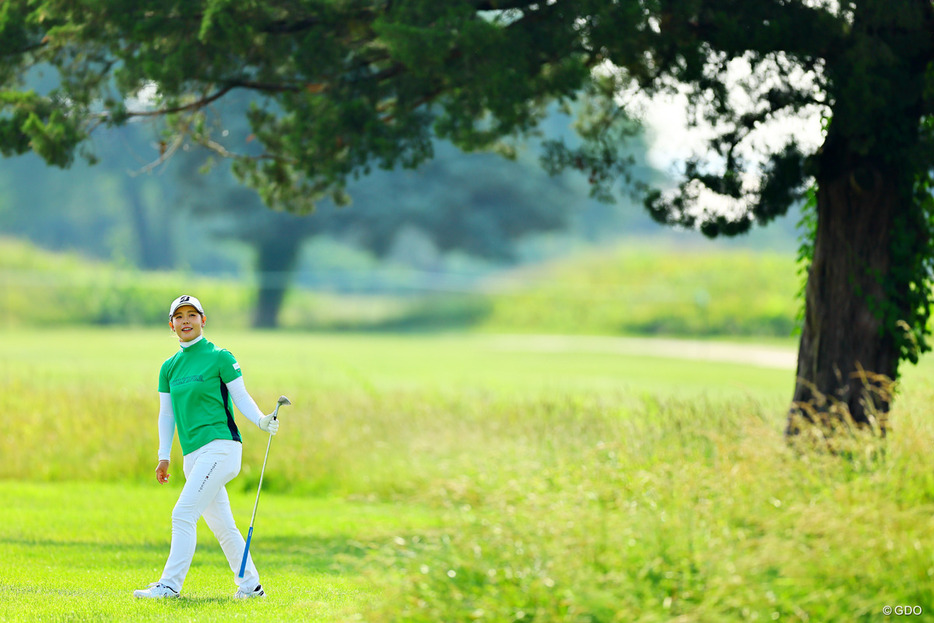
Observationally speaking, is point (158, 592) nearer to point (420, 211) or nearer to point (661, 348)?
point (661, 348)

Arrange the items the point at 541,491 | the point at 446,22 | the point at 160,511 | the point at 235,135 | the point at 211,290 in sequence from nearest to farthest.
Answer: the point at 541,491 < the point at 446,22 < the point at 160,511 < the point at 235,135 < the point at 211,290

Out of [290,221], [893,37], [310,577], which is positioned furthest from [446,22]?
[290,221]

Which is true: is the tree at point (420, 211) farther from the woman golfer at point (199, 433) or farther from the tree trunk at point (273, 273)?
the woman golfer at point (199, 433)

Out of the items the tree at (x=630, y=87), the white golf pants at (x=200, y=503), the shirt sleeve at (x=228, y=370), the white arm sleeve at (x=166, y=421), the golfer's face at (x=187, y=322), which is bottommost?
the white golf pants at (x=200, y=503)

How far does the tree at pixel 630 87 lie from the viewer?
30.5 ft

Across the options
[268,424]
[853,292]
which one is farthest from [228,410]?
[853,292]

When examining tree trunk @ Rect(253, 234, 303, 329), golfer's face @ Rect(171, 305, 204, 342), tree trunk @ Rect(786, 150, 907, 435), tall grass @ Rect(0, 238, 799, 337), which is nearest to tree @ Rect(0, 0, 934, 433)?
tree trunk @ Rect(786, 150, 907, 435)

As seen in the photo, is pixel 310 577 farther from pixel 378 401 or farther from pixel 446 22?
pixel 378 401

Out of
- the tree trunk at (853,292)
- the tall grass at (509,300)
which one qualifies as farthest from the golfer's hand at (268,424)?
the tall grass at (509,300)

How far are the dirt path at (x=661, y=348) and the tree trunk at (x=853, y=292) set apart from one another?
18.2 meters

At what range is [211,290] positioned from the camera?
48781mm

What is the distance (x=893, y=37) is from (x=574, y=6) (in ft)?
8.05

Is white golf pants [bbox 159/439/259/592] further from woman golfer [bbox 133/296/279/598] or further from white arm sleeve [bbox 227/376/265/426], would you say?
white arm sleeve [bbox 227/376/265/426]

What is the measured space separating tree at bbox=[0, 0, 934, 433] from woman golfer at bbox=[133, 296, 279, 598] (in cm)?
325
